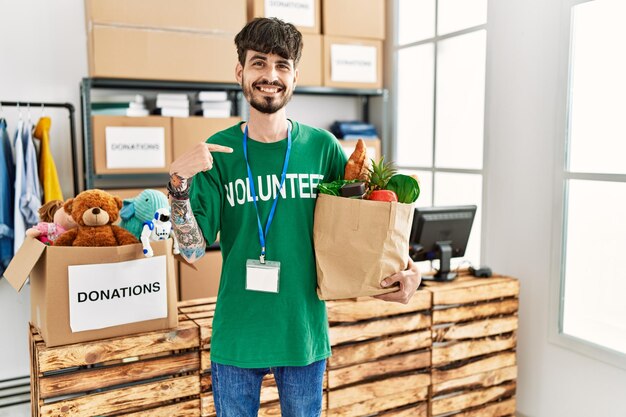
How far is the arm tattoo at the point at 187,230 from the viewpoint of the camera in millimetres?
1386

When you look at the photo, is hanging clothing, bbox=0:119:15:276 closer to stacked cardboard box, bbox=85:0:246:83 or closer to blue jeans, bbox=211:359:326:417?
stacked cardboard box, bbox=85:0:246:83

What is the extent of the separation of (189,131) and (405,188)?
82.9 inches

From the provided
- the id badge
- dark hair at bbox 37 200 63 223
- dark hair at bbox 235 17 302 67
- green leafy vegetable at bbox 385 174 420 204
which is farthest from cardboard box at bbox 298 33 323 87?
the id badge

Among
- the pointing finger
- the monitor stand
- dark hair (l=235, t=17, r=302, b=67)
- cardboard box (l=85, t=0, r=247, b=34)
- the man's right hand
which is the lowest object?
the monitor stand

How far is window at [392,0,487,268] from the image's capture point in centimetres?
328

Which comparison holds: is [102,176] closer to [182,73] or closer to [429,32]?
[182,73]

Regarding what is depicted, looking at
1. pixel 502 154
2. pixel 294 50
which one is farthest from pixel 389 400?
pixel 294 50

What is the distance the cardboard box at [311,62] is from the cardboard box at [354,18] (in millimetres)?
108

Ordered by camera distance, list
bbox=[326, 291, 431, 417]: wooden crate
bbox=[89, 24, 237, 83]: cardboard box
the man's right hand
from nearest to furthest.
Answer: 1. the man's right hand
2. bbox=[326, 291, 431, 417]: wooden crate
3. bbox=[89, 24, 237, 83]: cardboard box

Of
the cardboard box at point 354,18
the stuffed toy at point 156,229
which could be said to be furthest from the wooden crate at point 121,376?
the cardboard box at point 354,18

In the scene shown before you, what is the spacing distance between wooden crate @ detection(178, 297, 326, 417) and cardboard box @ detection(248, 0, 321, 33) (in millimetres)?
1918

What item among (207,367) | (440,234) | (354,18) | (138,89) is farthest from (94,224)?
(354,18)

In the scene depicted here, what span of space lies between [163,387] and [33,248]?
0.64 meters

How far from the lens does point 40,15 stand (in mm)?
3264
